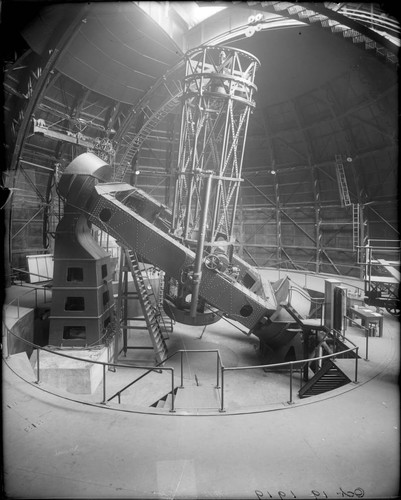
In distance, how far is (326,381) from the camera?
838 centimetres

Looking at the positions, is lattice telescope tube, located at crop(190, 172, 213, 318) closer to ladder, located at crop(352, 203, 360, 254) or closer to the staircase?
the staircase

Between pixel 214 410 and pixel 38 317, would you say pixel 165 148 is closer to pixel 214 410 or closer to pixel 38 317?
pixel 38 317

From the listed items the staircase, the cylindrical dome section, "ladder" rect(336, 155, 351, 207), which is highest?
"ladder" rect(336, 155, 351, 207)

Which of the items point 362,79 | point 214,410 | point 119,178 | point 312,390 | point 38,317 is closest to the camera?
point 214,410

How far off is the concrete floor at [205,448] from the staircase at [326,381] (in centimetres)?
74

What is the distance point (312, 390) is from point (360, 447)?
3191mm

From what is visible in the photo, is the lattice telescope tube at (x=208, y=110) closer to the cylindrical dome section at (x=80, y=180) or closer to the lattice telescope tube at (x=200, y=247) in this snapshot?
the lattice telescope tube at (x=200, y=247)

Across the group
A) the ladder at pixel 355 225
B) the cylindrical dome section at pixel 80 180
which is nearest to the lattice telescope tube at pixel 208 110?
the cylindrical dome section at pixel 80 180

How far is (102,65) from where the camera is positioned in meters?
17.1

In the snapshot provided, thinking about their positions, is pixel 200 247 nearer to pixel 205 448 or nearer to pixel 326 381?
pixel 326 381

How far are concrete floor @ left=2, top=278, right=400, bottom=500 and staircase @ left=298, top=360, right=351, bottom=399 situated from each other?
735 millimetres

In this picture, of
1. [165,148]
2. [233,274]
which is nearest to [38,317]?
[233,274]

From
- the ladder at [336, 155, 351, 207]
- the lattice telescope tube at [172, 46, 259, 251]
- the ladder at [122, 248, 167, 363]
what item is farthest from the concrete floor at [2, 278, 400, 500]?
the ladder at [336, 155, 351, 207]

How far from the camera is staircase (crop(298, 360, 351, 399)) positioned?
8258mm
